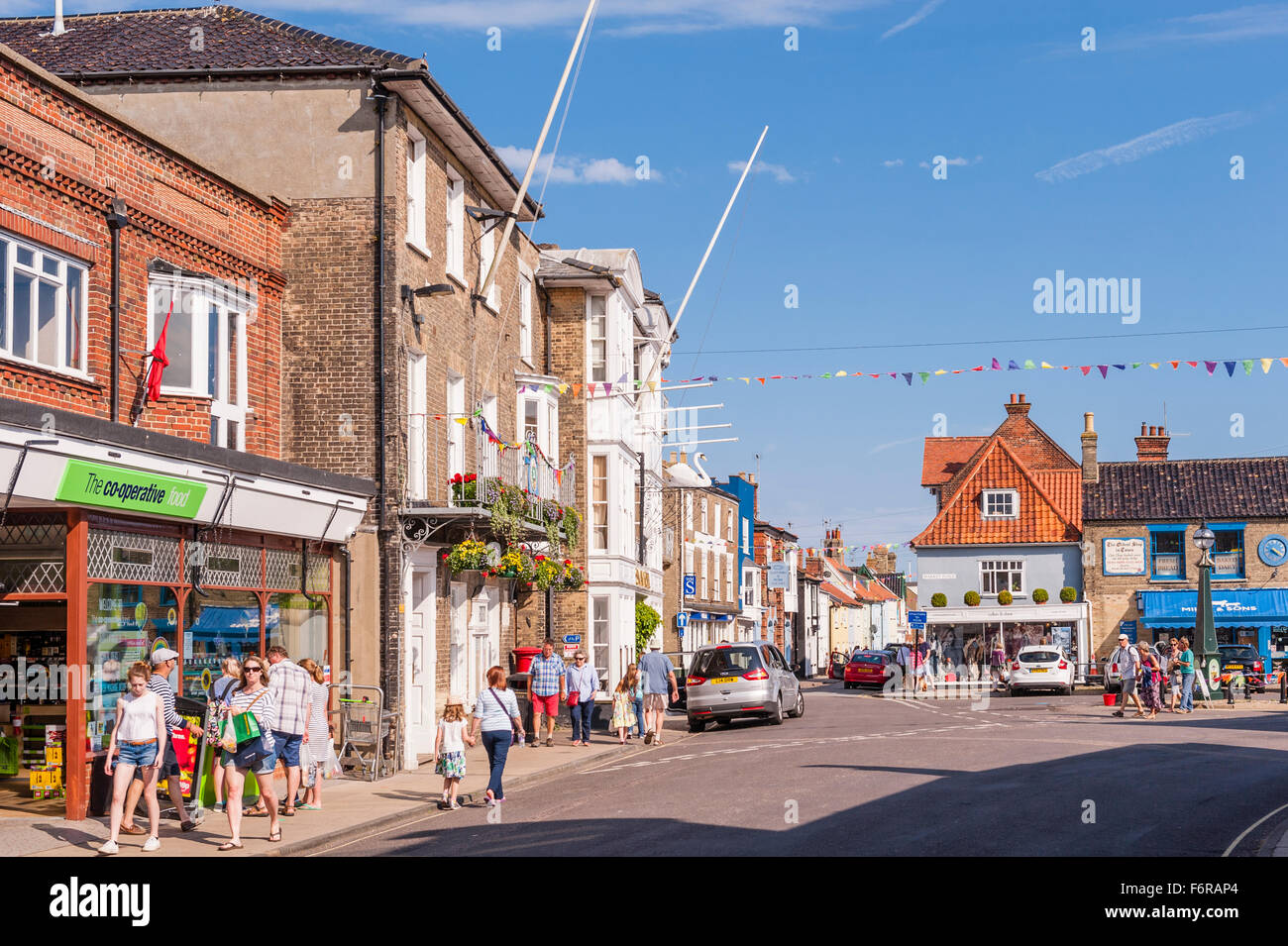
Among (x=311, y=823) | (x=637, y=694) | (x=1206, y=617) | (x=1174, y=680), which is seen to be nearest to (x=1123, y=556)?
(x=1206, y=617)

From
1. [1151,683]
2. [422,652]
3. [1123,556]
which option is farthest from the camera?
[1123,556]

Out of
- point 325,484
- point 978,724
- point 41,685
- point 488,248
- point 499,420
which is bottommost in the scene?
point 978,724

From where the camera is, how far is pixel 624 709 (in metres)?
25.9

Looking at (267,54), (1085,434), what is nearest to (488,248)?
(267,54)

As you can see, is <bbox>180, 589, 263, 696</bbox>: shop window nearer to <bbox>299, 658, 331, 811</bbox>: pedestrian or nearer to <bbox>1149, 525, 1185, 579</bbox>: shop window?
<bbox>299, 658, 331, 811</bbox>: pedestrian

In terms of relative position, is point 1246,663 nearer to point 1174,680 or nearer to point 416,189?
point 1174,680

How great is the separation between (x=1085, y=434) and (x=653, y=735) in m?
33.9

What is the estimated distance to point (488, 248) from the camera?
26734mm

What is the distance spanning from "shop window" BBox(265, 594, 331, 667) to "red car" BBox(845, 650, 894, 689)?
117 ft

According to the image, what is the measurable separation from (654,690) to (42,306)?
534 inches

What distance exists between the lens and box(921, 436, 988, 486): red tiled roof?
64.8 meters

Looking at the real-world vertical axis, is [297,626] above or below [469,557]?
below
